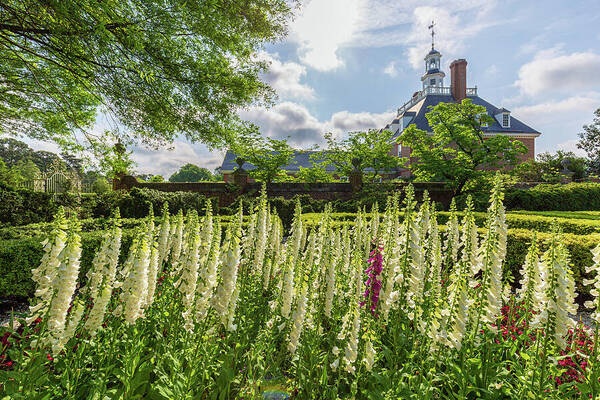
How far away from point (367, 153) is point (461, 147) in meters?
6.68

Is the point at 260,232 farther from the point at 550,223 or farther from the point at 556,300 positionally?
the point at 550,223

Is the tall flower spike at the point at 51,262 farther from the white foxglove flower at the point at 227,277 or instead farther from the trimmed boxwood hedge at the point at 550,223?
the trimmed boxwood hedge at the point at 550,223

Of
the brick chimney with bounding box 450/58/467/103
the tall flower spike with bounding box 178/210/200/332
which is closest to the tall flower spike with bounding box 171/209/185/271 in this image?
the tall flower spike with bounding box 178/210/200/332

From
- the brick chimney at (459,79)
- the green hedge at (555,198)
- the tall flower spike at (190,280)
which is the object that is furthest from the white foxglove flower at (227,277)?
the brick chimney at (459,79)

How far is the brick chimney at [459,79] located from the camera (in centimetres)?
3906

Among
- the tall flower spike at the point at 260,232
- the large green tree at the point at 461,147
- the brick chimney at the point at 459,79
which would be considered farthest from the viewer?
the brick chimney at the point at 459,79

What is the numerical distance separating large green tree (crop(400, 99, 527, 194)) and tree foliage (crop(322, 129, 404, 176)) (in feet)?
8.39

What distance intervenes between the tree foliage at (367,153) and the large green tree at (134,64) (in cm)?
1285

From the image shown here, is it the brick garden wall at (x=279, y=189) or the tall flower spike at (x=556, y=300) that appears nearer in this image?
the tall flower spike at (x=556, y=300)

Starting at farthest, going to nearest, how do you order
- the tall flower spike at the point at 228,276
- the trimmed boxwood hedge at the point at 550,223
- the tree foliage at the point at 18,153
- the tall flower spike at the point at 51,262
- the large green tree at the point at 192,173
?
the large green tree at the point at 192,173 → the tree foliage at the point at 18,153 → the trimmed boxwood hedge at the point at 550,223 → the tall flower spike at the point at 228,276 → the tall flower spike at the point at 51,262

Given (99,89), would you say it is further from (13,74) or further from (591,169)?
(591,169)

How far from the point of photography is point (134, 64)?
8609 mm

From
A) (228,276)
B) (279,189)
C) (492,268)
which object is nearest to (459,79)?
(279,189)

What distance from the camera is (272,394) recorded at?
8.85ft
